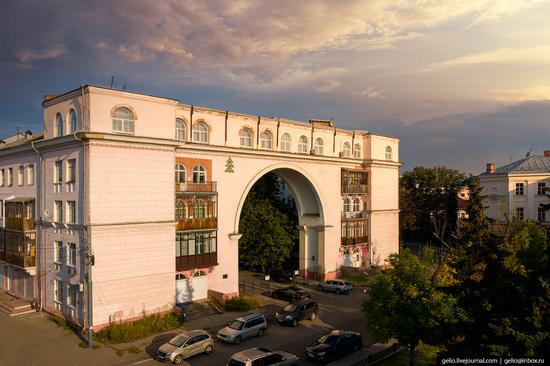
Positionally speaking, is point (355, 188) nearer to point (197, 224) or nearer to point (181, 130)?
point (197, 224)

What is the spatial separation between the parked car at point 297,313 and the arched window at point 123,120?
16.3 meters

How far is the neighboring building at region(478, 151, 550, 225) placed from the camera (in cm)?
5775

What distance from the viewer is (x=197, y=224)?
33750 mm

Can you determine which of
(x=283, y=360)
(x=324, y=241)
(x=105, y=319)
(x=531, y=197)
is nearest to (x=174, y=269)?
(x=105, y=319)

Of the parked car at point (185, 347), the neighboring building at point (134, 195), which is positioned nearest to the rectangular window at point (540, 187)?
the neighboring building at point (134, 195)

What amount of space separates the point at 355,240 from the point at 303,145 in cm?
1247

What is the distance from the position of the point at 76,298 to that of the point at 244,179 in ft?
51.5

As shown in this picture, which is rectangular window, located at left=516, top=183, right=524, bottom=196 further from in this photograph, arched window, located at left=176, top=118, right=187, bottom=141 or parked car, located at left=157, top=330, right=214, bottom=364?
parked car, located at left=157, top=330, right=214, bottom=364

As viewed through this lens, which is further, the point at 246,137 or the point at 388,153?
the point at 388,153

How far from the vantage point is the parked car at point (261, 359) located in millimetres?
20938

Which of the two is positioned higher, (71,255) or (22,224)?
(22,224)

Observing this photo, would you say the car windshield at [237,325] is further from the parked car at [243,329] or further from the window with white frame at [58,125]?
the window with white frame at [58,125]

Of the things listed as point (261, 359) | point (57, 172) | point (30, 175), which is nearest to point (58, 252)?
point (57, 172)

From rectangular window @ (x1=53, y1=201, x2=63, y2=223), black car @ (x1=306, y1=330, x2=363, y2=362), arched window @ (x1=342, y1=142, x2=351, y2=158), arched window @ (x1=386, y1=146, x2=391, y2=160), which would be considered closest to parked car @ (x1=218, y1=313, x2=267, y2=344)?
black car @ (x1=306, y1=330, x2=363, y2=362)
